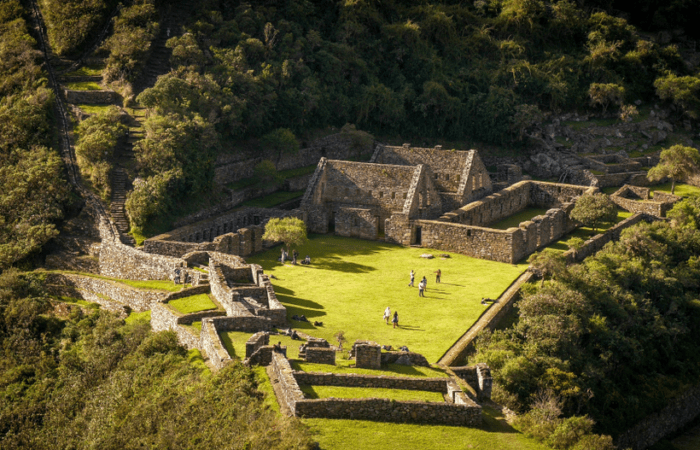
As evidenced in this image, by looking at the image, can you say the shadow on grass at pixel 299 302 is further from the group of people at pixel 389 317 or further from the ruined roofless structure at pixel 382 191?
the ruined roofless structure at pixel 382 191

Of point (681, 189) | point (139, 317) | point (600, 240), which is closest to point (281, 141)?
point (600, 240)

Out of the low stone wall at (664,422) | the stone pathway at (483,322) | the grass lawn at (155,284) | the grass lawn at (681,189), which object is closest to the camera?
the stone pathway at (483,322)

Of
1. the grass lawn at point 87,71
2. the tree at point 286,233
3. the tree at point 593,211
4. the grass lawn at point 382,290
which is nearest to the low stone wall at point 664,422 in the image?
the grass lawn at point 382,290

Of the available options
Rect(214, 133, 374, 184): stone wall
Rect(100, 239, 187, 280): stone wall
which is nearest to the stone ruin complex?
Rect(214, 133, 374, 184): stone wall

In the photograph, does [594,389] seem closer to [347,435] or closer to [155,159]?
[347,435]

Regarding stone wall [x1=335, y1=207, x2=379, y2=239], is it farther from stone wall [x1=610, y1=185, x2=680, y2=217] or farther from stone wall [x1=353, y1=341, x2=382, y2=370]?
stone wall [x1=353, y1=341, x2=382, y2=370]

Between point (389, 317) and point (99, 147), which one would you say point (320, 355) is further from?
point (99, 147)

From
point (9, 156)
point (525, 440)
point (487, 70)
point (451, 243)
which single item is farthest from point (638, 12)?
point (525, 440)
